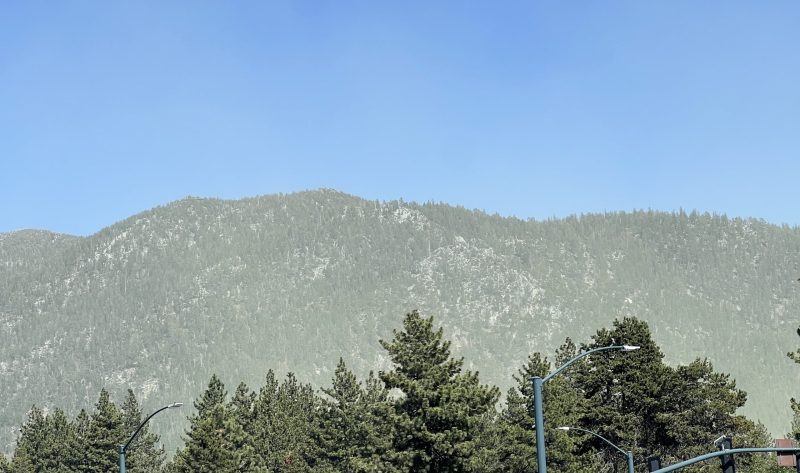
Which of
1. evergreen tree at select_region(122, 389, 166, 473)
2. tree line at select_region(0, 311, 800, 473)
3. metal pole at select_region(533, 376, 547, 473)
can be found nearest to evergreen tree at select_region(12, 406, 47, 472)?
tree line at select_region(0, 311, 800, 473)

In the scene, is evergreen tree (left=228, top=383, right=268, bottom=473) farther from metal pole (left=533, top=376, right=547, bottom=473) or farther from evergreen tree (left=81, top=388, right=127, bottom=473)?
metal pole (left=533, top=376, right=547, bottom=473)

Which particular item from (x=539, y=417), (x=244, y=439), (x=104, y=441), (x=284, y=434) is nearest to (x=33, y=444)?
(x=104, y=441)

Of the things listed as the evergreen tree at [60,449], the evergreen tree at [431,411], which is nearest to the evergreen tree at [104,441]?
the evergreen tree at [60,449]

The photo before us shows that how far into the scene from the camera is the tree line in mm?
66875

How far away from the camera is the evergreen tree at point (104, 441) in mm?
109688

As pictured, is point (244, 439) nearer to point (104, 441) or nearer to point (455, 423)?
point (104, 441)

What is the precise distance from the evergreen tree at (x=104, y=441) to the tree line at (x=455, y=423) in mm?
128

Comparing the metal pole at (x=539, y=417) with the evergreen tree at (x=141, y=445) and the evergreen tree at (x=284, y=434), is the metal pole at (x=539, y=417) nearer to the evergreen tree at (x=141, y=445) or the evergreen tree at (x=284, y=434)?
the evergreen tree at (x=284, y=434)

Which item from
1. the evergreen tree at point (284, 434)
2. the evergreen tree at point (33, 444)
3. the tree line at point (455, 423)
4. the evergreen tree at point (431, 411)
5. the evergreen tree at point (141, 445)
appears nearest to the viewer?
the evergreen tree at point (431, 411)

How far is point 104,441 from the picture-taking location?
110 meters

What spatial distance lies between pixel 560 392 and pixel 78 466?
54.9 m

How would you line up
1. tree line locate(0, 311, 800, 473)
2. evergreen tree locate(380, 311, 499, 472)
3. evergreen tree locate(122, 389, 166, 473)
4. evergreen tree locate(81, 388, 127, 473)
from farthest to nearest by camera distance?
1. evergreen tree locate(122, 389, 166, 473)
2. evergreen tree locate(81, 388, 127, 473)
3. tree line locate(0, 311, 800, 473)
4. evergreen tree locate(380, 311, 499, 472)

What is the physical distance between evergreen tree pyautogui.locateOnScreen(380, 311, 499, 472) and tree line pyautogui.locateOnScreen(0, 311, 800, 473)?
0.25 feet

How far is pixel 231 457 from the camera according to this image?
8400cm
